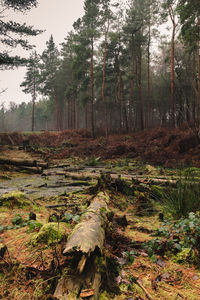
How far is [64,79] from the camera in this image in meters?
38.7

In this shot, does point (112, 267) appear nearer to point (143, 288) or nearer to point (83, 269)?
point (143, 288)

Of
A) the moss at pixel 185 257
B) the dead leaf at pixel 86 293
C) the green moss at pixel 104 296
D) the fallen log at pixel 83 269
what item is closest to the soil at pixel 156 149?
the moss at pixel 185 257

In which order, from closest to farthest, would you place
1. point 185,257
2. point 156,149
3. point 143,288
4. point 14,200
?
1. point 143,288
2. point 185,257
3. point 14,200
4. point 156,149

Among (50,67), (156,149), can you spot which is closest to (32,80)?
(50,67)

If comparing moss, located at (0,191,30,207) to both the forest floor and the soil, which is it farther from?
the soil

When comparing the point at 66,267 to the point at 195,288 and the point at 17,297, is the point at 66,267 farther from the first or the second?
the point at 195,288

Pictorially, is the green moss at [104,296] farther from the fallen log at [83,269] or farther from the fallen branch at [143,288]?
the fallen branch at [143,288]

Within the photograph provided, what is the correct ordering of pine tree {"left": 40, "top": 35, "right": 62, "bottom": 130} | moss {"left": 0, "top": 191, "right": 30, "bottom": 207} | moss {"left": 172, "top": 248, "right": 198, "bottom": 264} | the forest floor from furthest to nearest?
pine tree {"left": 40, "top": 35, "right": 62, "bottom": 130}, moss {"left": 0, "top": 191, "right": 30, "bottom": 207}, moss {"left": 172, "top": 248, "right": 198, "bottom": 264}, the forest floor

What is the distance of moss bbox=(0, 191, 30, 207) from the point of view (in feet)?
11.0

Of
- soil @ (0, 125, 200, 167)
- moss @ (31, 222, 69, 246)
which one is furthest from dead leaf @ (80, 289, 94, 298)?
soil @ (0, 125, 200, 167)

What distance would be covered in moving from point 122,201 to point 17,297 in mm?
3187

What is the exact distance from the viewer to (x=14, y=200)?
347 cm

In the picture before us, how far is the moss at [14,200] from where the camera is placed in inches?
132

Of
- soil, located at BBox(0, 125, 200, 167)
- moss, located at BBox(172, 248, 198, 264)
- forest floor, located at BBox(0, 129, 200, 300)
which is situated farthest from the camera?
soil, located at BBox(0, 125, 200, 167)
